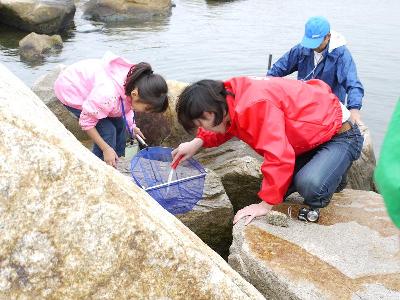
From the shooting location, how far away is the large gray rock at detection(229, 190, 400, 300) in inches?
110

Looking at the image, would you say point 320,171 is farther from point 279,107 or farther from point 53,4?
point 53,4

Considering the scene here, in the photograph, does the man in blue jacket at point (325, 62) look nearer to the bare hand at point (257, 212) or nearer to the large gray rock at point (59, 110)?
the bare hand at point (257, 212)

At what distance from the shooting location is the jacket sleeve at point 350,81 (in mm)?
5032

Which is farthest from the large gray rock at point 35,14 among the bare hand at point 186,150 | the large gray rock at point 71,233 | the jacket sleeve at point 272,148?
the large gray rock at point 71,233

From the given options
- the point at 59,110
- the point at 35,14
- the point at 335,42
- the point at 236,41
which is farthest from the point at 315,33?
the point at 35,14

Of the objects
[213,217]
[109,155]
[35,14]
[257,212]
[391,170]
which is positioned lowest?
[35,14]

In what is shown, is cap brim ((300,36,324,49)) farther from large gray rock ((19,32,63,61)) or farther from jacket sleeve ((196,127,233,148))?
large gray rock ((19,32,63,61))

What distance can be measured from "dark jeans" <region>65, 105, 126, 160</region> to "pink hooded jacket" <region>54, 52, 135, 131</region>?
4.5 inches

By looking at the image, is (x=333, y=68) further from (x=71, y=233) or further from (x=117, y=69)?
(x=71, y=233)

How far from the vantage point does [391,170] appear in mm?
1162

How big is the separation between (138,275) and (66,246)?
280mm

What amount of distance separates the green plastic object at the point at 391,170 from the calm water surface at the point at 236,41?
6.42 m

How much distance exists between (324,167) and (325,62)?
219 centimetres

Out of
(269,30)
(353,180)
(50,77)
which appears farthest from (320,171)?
(269,30)
